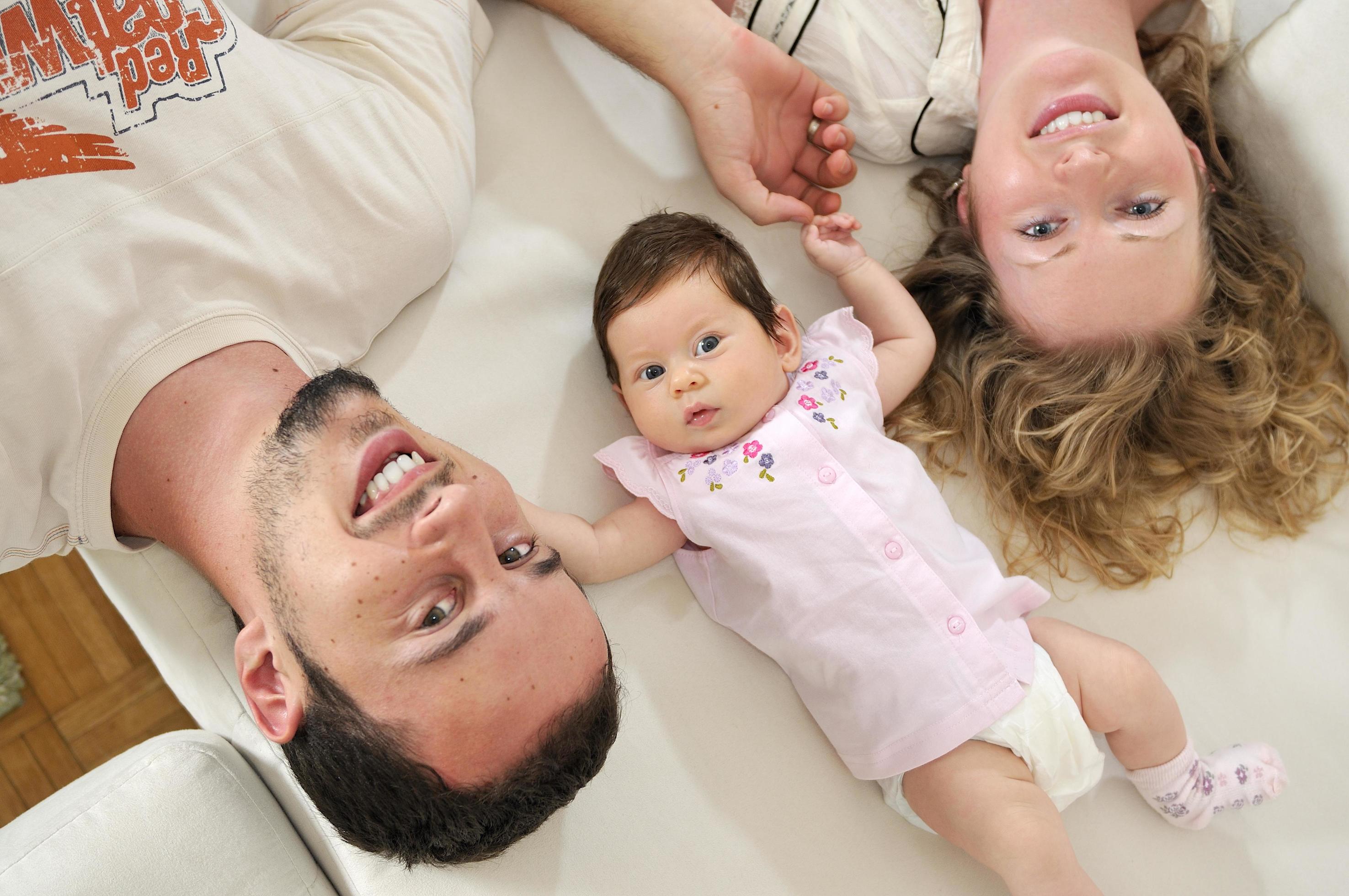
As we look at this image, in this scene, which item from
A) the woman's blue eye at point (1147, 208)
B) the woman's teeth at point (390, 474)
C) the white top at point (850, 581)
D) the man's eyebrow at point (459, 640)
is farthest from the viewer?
the woman's blue eye at point (1147, 208)

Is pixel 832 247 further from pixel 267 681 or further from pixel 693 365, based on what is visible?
pixel 267 681

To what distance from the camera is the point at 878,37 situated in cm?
180

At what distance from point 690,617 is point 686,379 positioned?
1.43 ft

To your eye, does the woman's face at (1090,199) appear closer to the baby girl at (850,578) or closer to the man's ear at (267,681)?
the baby girl at (850,578)

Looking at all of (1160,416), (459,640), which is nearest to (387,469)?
(459,640)

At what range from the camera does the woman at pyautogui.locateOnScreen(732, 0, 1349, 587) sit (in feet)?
5.05

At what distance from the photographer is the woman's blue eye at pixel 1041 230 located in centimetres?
156

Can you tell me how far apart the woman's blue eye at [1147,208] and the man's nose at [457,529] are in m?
1.24

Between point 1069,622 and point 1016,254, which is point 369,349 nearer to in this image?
point 1016,254

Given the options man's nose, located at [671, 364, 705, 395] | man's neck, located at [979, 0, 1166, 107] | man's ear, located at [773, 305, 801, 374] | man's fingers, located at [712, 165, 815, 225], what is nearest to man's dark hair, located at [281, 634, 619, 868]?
man's nose, located at [671, 364, 705, 395]

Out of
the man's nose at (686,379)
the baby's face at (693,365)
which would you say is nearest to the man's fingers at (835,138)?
the baby's face at (693,365)

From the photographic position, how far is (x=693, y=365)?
1438 mm

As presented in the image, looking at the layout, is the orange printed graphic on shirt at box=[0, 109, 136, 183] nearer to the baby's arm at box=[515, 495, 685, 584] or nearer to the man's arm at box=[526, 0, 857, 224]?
the baby's arm at box=[515, 495, 685, 584]

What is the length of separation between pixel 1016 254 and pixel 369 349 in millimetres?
1170
